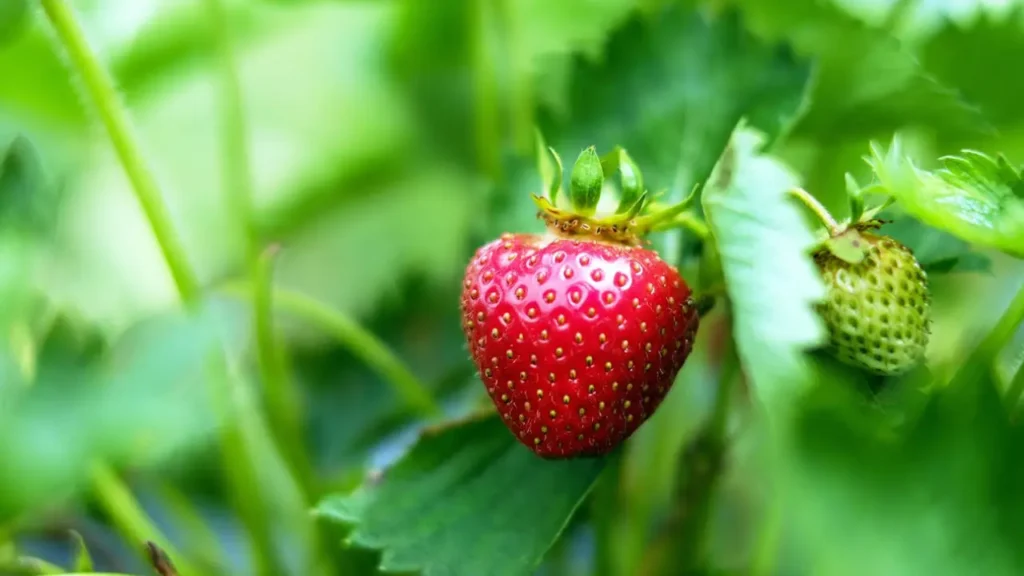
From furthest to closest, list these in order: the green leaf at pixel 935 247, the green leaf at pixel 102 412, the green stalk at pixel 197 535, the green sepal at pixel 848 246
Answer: the green stalk at pixel 197 535, the green leaf at pixel 102 412, the green leaf at pixel 935 247, the green sepal at pixel 848 246

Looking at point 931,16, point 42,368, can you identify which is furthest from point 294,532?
point 931,16

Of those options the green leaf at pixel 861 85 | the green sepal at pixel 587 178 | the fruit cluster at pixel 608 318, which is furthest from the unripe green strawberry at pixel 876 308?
the green leaf at pixel 861 85

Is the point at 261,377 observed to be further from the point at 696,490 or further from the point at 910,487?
the point at 910,487

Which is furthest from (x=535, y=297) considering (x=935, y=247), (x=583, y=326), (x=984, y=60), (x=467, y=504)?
(x=984, y=60)

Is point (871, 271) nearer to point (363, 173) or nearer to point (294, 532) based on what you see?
point (294, 532)

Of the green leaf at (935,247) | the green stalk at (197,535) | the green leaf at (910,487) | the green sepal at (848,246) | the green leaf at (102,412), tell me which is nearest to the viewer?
the green leaf at (910,487)

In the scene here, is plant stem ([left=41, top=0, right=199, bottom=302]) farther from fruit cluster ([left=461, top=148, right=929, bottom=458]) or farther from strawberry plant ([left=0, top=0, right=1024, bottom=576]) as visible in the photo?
fruit cluster ([left=461, top=148, right=929, bottom=458])

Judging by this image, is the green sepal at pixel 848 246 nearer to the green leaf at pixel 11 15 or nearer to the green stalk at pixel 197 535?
the green leaf at pixel 11 15
